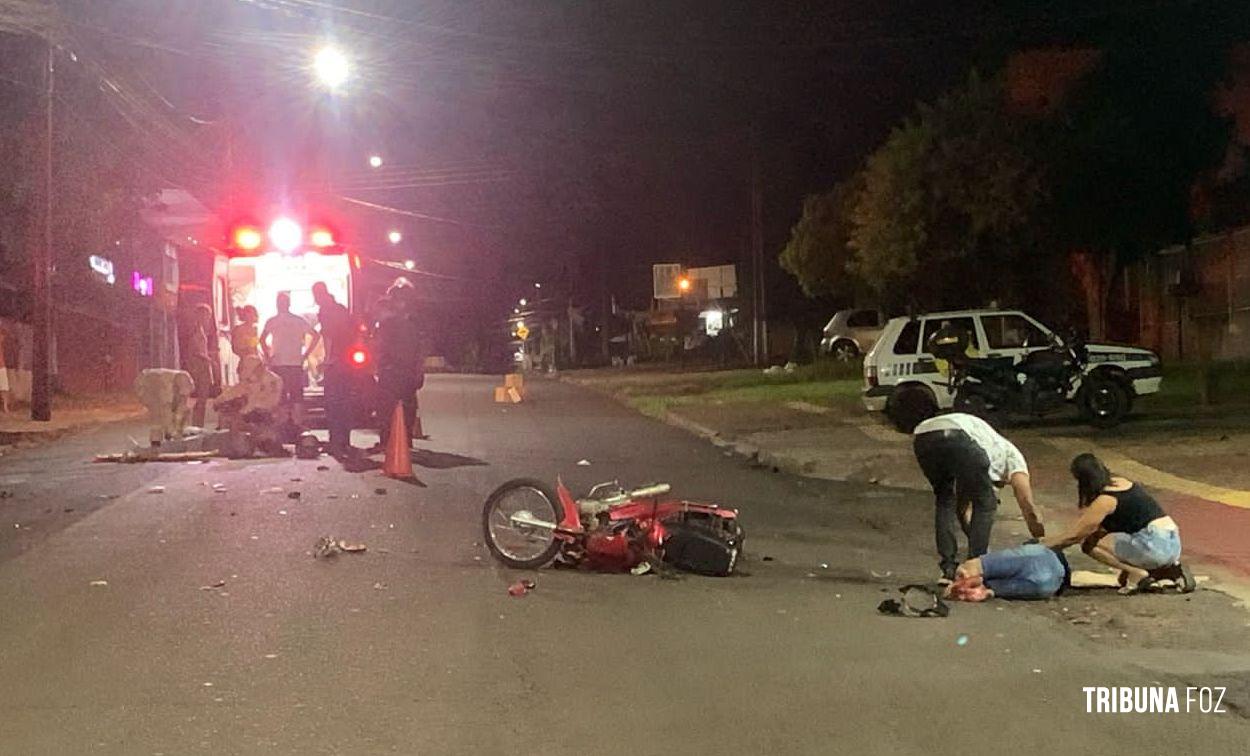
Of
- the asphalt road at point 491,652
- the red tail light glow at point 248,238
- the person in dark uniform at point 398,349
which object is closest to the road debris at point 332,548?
the asphalt road at point 491,652

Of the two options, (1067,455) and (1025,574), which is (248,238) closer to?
(1067,455)

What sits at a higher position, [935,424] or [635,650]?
[935,424]

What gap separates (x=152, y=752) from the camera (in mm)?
5883

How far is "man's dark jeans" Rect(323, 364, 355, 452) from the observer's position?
1662 centimetres

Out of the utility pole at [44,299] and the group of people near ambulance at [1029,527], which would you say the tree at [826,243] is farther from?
the group of people near ambulance at [1029,527]

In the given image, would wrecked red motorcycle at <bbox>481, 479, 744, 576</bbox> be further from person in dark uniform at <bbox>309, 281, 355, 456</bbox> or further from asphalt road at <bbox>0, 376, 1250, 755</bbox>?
person in dark uniform at <bbox>309, 281, 355, 456</bbox>

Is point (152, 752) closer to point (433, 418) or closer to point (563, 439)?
point (563, 439)

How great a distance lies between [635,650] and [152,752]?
107 inches

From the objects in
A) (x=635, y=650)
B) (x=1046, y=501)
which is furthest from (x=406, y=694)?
(x=1046, y=501)

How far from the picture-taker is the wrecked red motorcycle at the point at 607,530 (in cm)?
966

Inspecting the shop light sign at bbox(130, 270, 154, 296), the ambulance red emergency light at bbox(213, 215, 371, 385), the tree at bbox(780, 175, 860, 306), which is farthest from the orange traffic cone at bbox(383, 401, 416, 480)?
the tree at bbox(780, 175, 860, 306)

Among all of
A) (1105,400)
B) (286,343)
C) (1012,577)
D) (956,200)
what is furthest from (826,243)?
(1012,577)

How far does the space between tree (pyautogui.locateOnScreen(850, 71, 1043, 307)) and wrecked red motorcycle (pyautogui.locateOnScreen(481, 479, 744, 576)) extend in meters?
21.0

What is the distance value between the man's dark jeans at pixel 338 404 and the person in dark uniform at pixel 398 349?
0.42m
